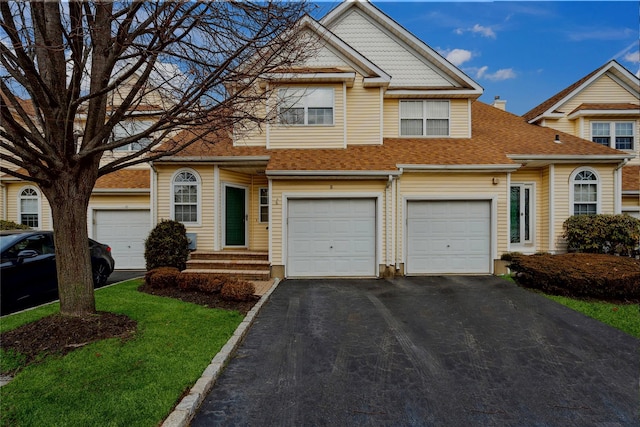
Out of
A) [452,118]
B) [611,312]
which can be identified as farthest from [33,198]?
[611,312]

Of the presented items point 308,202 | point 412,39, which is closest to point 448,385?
point 308,202

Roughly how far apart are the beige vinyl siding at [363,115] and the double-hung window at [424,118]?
4.31 feet

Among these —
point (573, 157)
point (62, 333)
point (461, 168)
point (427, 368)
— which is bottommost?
point (427, 368)

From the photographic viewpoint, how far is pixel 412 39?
12.7 meters

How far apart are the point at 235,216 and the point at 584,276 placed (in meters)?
10.1

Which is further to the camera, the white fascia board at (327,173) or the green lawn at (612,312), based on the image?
the white fascia board at (327,173)

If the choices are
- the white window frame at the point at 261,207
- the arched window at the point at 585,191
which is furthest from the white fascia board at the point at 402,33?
the white window frame at the point at 261,207

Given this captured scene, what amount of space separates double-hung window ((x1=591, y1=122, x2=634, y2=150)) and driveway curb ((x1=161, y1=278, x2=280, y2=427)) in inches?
651

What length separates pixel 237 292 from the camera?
23.0 feet

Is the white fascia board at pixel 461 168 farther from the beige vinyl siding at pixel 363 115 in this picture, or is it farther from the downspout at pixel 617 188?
the downspout at pixel 617 188

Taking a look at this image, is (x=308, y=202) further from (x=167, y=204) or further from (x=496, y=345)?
(x=496, y=345)

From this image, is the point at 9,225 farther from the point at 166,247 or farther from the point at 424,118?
the point at 424,118

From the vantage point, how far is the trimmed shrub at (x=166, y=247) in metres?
9.87

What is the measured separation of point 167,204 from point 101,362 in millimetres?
7464
